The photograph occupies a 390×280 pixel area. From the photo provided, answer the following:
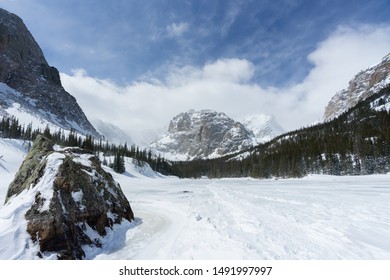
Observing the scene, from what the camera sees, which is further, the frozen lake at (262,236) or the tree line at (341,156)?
the tree line at (341,156)

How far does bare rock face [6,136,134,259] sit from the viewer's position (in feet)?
28.4

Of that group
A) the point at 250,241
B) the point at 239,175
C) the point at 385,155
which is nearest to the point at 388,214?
the point at 250,241

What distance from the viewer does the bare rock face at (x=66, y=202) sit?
8664mm

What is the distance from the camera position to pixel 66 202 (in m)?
10.3

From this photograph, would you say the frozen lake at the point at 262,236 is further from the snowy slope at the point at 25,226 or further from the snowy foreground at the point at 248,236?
the snowy slope at the point at 25,226

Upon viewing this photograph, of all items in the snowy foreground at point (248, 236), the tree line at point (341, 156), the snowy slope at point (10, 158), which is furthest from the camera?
the tree line at point (341, 156)

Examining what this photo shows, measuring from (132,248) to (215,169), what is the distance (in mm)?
186013

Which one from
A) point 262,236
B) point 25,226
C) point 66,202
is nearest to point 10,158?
point 66,202

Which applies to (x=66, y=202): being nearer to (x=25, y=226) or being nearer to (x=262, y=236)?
(x=25, y=226)

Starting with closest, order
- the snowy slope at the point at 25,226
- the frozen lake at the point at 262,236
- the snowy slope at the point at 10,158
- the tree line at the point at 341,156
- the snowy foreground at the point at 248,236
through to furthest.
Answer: the snowy slope at the point at 25,226, the snowy foreground at the point at 248,236, the frozen lake at the point at 262,236, the snowy slope at the point at 10,158, the tree line at the point at 341,156

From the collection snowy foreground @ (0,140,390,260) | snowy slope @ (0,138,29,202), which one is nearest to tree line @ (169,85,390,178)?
snowy foreground @ (0,140,390,260)

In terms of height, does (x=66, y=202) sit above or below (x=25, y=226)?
above

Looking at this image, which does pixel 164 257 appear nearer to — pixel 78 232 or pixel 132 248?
pixel 132 248

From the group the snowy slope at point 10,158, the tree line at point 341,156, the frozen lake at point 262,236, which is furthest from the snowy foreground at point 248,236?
the tree line at point 341,156
